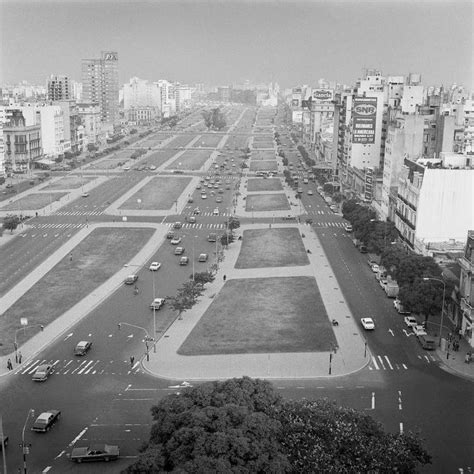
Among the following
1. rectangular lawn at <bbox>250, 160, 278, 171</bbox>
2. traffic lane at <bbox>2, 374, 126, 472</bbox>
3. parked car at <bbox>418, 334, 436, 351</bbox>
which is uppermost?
rectangular lawn at <bbox>250, 160, 278, 171</bbox>

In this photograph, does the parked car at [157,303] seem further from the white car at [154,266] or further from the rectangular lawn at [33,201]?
the rectangular lawn at [33,201]

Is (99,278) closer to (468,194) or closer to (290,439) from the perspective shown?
(468,194)

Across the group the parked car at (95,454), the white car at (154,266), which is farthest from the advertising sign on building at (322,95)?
the parked car at (95,454)

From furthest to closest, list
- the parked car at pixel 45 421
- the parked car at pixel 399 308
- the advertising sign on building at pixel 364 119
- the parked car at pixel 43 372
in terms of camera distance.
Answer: the advertising sign on building at pixel 364 119
the parked car at pixel 399 308
the parked car at pixel 43 372
the parked car at pixel 45 421

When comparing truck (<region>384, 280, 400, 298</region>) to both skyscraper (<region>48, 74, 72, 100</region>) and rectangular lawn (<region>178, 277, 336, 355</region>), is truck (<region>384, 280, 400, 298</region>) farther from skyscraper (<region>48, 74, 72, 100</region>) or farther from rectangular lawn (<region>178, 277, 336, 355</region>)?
skyscraper (<region>48, 74, 72, 100</region>)

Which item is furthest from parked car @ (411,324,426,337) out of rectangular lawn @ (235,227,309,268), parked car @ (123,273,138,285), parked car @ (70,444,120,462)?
parked car @ (123,273,138,285)

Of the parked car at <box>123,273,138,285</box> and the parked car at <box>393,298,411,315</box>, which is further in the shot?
the parked car at <box>123,273,138,285</box>
